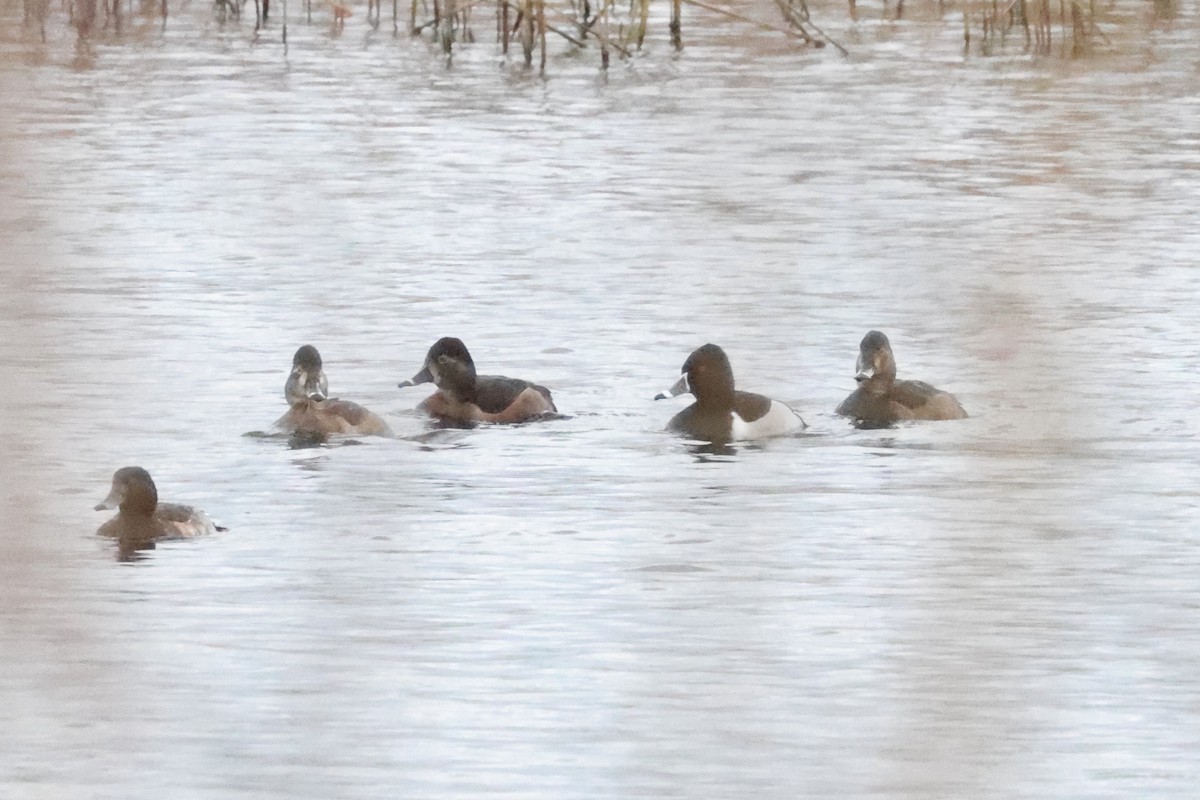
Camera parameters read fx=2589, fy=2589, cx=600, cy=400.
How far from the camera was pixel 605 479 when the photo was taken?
335 inches

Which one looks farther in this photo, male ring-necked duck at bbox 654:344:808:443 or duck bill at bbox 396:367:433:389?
duck bill at bbox 396:367:433:389

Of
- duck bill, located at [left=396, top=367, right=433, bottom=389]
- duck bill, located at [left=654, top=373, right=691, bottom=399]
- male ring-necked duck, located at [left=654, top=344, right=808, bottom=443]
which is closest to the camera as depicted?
male ring-necked duck, located at [left=654, top=344, right=808, bottom=443]

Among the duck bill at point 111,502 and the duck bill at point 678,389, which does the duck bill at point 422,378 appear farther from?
the duck bill at point 111,502

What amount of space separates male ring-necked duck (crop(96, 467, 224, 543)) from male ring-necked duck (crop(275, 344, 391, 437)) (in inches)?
60.1

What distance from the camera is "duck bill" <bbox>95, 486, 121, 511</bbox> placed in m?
7.64

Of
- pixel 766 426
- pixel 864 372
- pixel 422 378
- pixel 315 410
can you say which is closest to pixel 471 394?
pixel 422 378

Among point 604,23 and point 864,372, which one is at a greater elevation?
point 604,23

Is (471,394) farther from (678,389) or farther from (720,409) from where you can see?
(720,409)

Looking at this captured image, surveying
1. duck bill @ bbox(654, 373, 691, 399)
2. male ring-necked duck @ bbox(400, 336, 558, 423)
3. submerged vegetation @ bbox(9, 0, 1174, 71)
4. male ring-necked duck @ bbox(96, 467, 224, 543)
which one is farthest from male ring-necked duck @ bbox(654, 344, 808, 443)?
submerged vegetation @ bbox(9, 0, 1174, 71)

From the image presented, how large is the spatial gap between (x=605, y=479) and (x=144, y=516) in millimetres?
1674

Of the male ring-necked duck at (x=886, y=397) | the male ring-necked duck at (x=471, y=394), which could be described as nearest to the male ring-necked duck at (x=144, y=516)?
the male ring-necked duck at (x=471, y=394)

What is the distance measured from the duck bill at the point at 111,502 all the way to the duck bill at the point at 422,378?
7.89 ft

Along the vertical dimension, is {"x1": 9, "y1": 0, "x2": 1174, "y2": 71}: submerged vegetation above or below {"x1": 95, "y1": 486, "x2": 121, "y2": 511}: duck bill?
above

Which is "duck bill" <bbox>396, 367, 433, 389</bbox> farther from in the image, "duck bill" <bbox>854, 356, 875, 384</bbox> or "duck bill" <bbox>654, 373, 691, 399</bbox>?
"duck bill" <bbox>854, 356, 875, 384</bbox>
